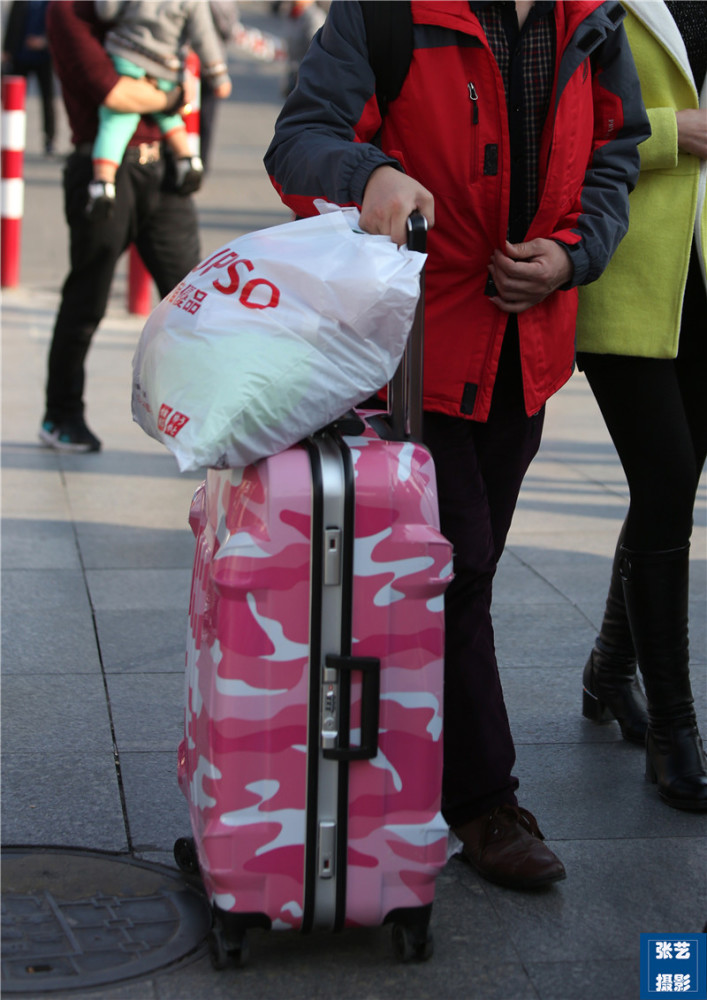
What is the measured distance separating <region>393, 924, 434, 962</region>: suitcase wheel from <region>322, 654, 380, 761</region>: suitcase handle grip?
349mm

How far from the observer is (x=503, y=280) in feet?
9.10

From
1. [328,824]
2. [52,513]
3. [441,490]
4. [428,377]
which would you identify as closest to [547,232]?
[428,377]

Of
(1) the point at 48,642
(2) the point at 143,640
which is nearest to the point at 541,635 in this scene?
(2) the point at 143,640

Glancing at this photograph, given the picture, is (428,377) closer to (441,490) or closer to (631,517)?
(441,490)

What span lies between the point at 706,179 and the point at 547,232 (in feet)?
2.19

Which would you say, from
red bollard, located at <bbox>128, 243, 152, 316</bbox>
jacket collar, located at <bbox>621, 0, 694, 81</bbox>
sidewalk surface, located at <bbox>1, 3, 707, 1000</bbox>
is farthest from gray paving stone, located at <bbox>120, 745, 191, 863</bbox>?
red bollard, located at <bbox>128, 243, 152, 316</bbox>

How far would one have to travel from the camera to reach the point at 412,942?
259cm

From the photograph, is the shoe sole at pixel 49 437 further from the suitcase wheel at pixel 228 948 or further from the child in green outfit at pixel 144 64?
the suitcase wheel at pixel 228 948

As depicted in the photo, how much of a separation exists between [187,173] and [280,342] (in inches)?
157

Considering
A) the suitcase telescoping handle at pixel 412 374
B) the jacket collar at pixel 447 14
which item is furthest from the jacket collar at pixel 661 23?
the suitcase telescoping handle at pixel 412 374

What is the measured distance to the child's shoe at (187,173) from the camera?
6223 millimetres

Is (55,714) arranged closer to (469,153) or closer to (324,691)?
(324,691)

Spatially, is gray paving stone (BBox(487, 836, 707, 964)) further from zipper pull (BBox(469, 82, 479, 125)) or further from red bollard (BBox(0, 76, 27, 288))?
red bollard (BBox(0, 76, 27, 288))

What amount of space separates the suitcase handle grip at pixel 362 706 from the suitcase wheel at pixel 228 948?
0.36m
